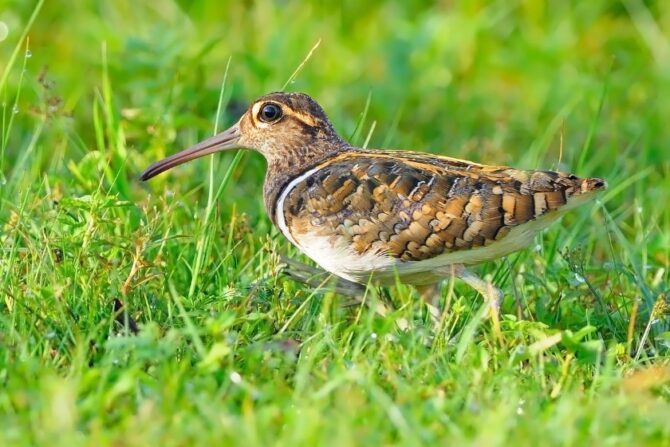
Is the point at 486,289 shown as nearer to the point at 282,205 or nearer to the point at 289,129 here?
the point at 282,205

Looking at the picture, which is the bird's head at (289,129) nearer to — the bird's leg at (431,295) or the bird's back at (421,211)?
the bird's back at (421,211)

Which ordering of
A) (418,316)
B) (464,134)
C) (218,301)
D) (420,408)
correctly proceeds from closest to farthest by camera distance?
(420,408)
(218,301)
(418,316)
(464,134)

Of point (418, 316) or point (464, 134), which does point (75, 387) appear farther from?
point (464, 134)

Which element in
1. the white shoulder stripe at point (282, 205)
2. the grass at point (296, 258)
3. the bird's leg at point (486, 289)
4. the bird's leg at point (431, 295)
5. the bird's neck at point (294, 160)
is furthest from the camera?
the bird's neck at point (294, 160)

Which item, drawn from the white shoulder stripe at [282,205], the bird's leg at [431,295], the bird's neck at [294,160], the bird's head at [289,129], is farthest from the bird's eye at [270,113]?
the bird's leg at [431,295]

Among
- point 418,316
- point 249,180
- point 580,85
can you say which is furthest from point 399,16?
point 418,316

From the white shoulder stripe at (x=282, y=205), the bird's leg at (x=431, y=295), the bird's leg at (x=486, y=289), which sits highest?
the white shoulder stripe at (x=282, y=205)

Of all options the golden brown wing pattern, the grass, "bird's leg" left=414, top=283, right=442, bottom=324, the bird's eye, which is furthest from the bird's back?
the bird's eye
